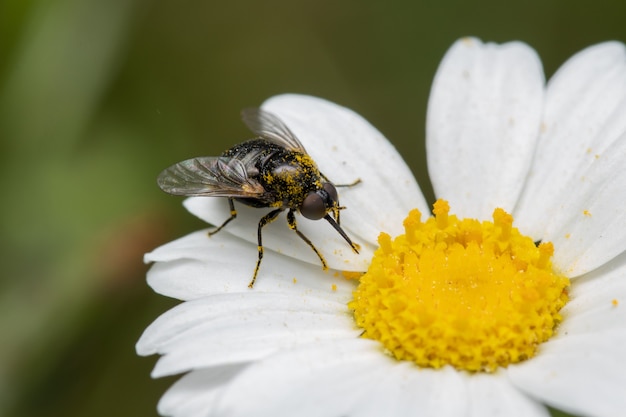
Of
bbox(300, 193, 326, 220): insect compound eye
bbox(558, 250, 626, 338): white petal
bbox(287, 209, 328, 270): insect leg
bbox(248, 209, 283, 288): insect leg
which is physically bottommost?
bbox(558, 250, 626, 338): white petal

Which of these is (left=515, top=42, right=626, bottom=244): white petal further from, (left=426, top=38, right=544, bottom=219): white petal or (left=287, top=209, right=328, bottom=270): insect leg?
(left=287, top=209, right=328, bottom=270): insect leg

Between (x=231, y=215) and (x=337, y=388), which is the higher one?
(x=231, y=215)

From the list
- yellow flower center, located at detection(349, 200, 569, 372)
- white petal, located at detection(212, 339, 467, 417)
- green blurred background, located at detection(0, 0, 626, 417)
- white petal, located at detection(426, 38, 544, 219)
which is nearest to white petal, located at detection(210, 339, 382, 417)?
white petal, located at detection(212, 339, 467, 417)

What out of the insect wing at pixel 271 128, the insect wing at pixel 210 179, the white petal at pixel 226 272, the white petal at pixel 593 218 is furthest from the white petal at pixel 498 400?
the insect wing at pixel 271 128

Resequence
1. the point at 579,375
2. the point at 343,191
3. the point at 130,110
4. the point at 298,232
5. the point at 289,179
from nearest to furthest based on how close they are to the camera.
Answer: the point at 579,375
the point at 289,179
the point at 298,232
the point at 343,191
the point at 130,110

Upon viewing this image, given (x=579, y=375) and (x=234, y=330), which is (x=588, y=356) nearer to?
(x=579, y=375)

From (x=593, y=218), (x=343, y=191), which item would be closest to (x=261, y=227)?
(x=343, y=191)

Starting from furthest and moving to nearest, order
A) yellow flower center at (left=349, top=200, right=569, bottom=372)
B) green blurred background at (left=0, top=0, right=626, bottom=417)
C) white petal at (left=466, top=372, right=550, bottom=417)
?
green blurred background at (left=0, top=0, right=626, bottom=417) < yellow flower center at (left=349, top=200, right=569, bottom=372) < white petal at (left=466, top=372, right=550, bottom=417)
